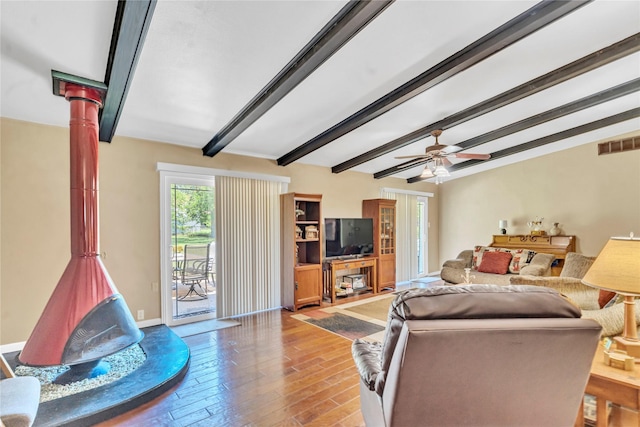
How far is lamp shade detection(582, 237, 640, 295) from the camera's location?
60.9 inches

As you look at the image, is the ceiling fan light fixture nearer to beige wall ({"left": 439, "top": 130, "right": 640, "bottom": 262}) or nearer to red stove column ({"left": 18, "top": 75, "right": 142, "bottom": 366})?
beige wall ({"left": 439, "top": 130, "right": 640, "bottom": 262})

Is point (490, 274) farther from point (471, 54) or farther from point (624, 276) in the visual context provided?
point (624, 276)

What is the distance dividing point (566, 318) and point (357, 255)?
461 cm

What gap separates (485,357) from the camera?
1254 mm

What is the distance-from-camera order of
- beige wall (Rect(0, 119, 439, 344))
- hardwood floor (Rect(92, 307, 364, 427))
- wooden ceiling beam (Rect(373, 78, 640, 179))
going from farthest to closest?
wooden ceiling beam (Rect(373, 78, 640, 179)), beige wall (Rect(0, 119, 439, 344)), hardwood floor (Rect(92, 307, 364, 427))

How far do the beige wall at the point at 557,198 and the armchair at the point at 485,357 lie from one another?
18.5ft

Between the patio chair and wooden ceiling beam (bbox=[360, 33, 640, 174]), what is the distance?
3286mm

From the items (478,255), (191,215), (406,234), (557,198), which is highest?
(557,198)

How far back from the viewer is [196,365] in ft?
9.79

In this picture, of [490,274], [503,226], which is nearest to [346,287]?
[490,274]

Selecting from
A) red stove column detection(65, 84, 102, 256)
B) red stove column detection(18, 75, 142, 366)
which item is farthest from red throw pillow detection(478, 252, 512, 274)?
red stove column detection(65, 84, 102, 256)

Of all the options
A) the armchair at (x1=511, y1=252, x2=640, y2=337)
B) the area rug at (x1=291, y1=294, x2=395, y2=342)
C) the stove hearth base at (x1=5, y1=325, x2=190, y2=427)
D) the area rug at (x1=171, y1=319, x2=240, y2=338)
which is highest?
the armchair at (x1=511, y1=252, x2=640, y2=337)

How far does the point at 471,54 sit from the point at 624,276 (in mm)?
2036

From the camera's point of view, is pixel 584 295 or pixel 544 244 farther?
pixel 544 244
